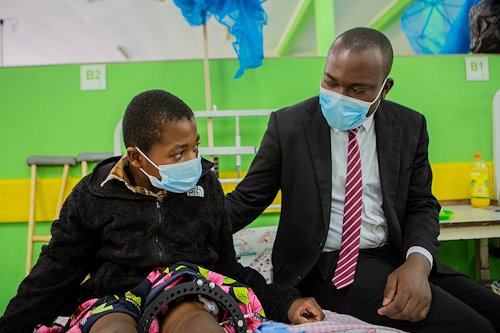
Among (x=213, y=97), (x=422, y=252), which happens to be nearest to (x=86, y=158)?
(x=213, y=97)

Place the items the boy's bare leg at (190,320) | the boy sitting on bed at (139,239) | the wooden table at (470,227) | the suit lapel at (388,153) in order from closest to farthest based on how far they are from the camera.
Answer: the boy's bare leg at (190,320), the boy sitting on bed at (139,239), the suit lapel at (388,153), the wooden table at (470,227)

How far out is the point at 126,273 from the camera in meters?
1.02

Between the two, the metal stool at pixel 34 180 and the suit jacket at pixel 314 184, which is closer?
the suit jacket at pixel 314 184

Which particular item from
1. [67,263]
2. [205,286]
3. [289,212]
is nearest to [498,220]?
[289,212]

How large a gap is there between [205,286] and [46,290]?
422mm

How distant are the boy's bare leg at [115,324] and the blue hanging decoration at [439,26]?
253 centimetres

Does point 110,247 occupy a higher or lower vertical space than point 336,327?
higher

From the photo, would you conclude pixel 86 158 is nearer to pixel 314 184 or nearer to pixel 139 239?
pixel 139 239

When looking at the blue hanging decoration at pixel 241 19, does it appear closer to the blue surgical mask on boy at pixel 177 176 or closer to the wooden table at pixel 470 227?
the blue surgical mask on boy at pixel 177 176

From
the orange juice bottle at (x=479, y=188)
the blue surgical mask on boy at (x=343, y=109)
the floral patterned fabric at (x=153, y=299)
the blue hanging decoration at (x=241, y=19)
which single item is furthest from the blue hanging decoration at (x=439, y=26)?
the floral patterned fabric at (x=153, y=299)

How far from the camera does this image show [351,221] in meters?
1.27

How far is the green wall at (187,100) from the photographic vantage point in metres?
2.14

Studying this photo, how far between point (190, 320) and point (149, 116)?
53 cm

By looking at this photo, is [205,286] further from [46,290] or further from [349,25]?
[349,25]
